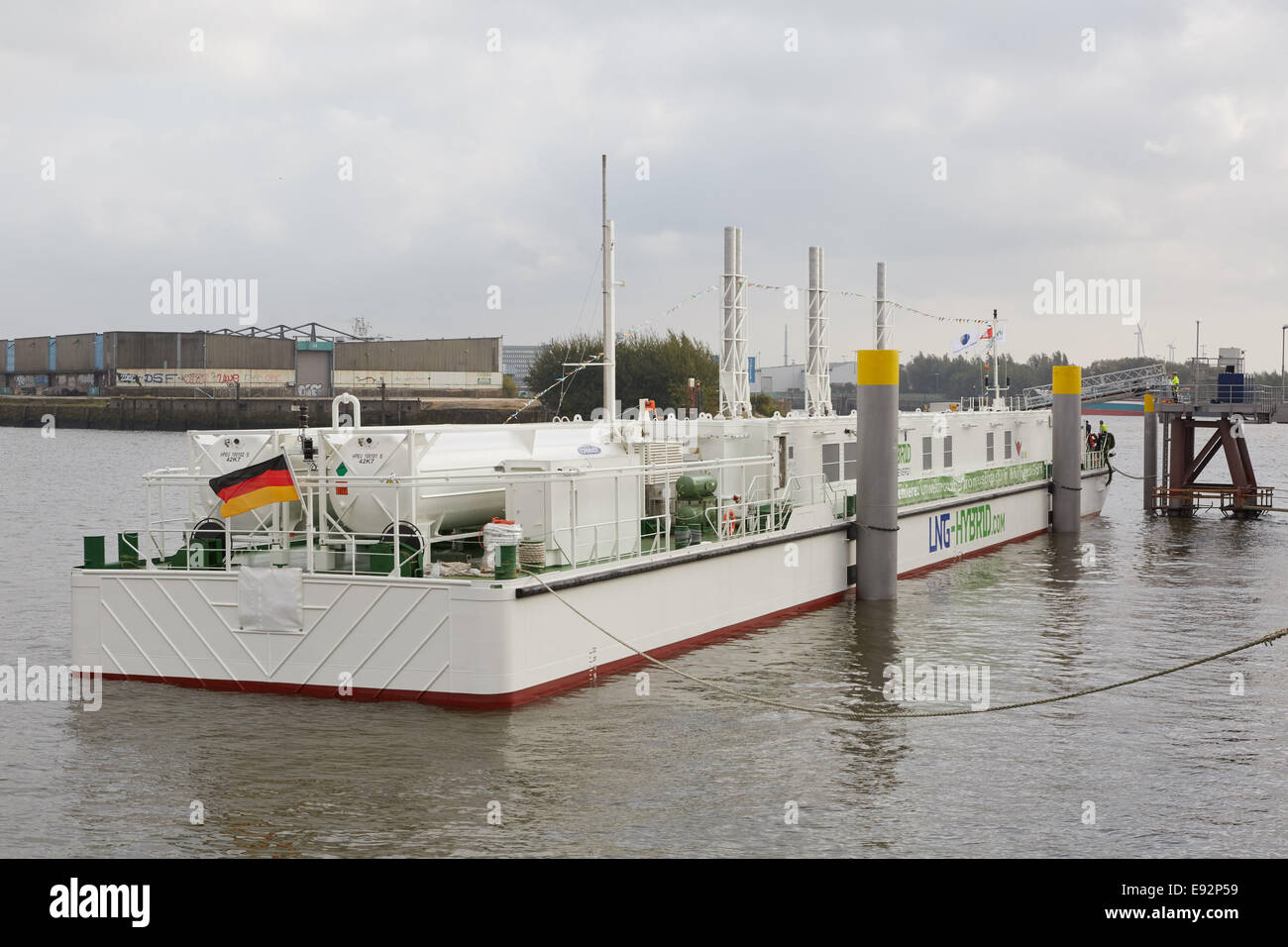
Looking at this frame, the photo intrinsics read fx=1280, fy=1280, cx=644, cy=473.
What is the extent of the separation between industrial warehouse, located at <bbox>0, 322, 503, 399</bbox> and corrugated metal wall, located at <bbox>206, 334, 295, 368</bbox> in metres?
0.09

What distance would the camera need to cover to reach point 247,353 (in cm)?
12169

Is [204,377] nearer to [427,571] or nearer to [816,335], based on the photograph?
[816,335]

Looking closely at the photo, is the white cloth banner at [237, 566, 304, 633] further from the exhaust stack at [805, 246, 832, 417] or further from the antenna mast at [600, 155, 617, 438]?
the exhaust stack at [805, 246, 832, 417]

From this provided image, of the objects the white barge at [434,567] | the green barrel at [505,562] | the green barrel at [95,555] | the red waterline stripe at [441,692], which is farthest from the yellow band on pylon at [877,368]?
the green barrel at [95,555]

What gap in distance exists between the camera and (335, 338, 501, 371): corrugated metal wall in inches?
4279

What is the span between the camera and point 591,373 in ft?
248

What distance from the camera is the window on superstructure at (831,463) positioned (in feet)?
94.0

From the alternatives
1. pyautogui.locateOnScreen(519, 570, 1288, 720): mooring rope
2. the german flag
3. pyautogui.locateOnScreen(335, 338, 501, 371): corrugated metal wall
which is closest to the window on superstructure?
pyautogui.locateOnScreen(519, 570, 1288, 720): mooring rope

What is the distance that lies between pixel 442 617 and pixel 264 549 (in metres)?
3.75

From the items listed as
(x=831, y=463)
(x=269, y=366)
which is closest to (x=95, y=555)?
(x=831, y=463)

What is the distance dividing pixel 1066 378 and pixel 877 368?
16696mm

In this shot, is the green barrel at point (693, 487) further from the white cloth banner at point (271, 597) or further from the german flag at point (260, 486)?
the white cloth banner at point (271, 597)

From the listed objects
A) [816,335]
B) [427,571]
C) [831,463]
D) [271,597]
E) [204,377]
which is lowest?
[271,597]
